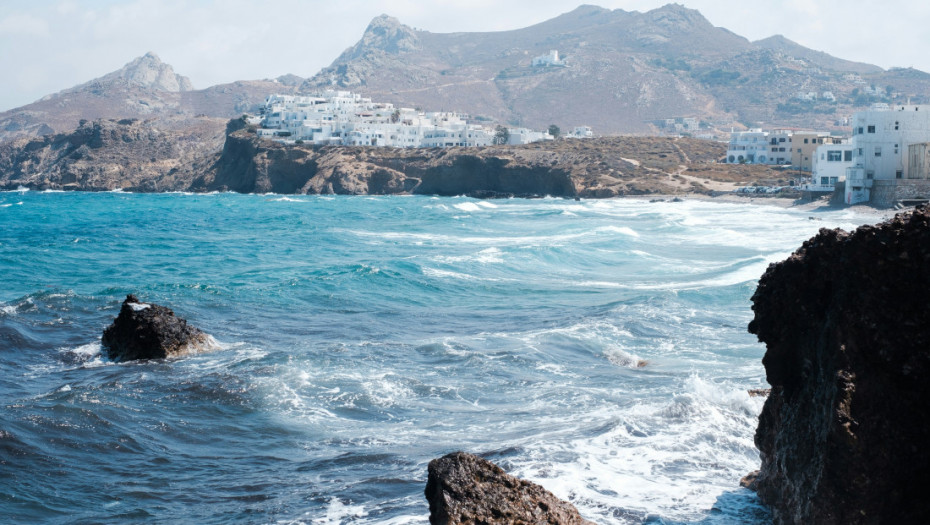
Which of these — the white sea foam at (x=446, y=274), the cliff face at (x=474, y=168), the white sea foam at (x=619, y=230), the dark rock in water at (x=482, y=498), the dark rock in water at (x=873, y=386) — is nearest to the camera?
the dark rock in water at (x=873, y=386)

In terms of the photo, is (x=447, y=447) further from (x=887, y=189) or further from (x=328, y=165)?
(x=328, y=165)

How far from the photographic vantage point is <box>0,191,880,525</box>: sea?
32.7 ft

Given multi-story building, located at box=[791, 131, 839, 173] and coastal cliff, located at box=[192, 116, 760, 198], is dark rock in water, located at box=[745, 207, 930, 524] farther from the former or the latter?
multi-story building, located at box=[791, 131, 839, 173]

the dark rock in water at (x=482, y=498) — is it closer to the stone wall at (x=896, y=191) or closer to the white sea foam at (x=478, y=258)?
the white sea foam at (x=478, y=258)

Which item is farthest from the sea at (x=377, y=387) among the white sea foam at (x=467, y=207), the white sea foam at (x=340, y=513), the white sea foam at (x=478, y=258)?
the white sea foam at (x=467, y=207)

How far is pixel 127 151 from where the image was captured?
133375mm

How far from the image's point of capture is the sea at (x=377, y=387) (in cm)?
Result: 998

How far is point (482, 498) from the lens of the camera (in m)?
7.30

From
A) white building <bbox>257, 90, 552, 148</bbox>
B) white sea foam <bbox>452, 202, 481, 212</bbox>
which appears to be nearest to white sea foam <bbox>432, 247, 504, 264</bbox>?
white sea foam <bbox>452, 202, 481, 212</bbox>

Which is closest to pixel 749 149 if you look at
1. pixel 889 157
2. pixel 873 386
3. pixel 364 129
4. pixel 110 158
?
pixel 889 157

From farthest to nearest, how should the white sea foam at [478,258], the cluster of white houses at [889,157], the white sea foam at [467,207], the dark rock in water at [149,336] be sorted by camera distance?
the white sea foam at [467,207]
the cluster of white houses at [889,157]
the white sea foam at [478,258]
the dark rock in water at [149,336]

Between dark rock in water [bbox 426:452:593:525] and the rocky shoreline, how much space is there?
75753mm

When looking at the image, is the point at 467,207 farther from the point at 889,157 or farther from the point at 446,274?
the point at 446,274

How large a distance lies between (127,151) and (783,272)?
13884cm
